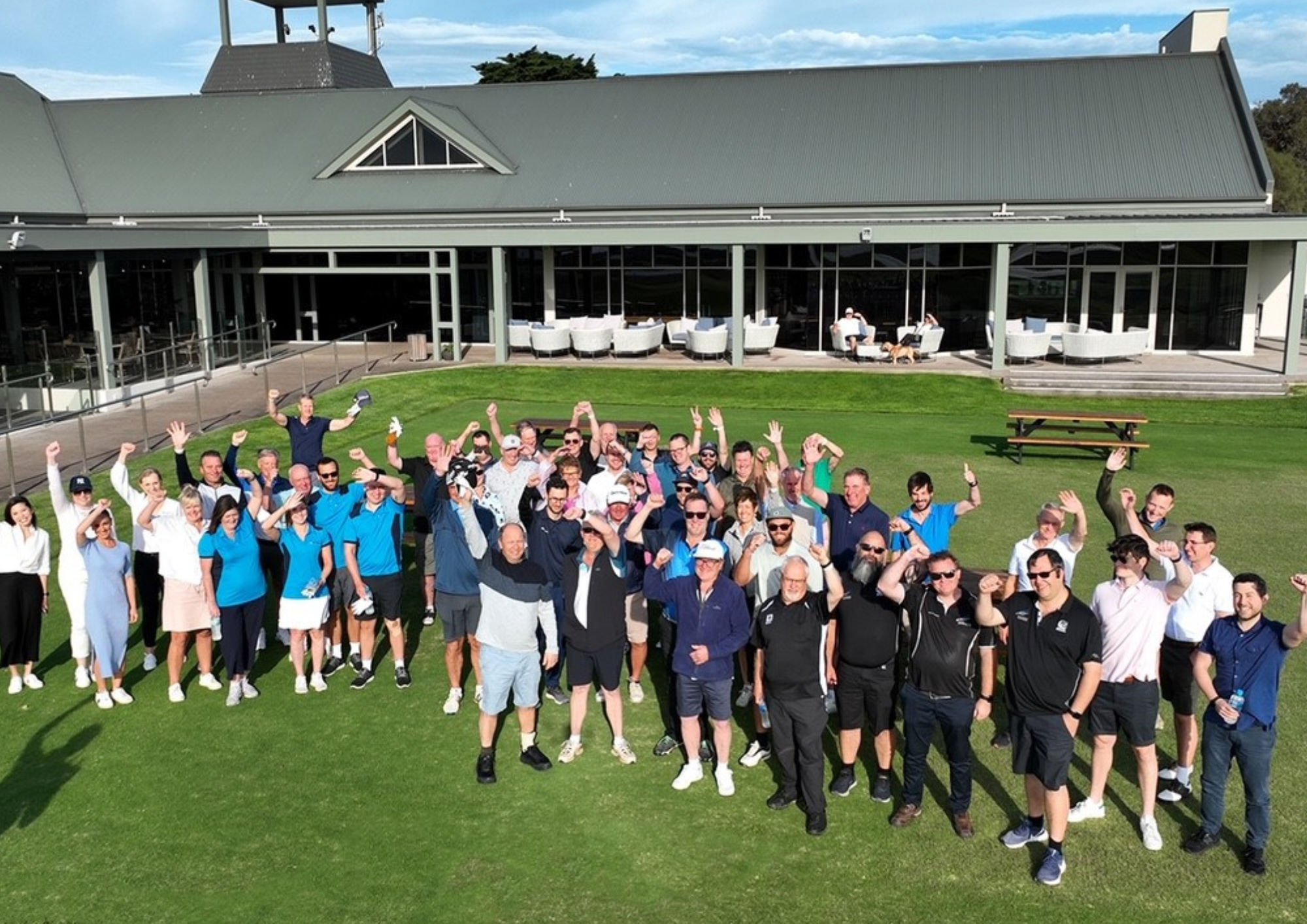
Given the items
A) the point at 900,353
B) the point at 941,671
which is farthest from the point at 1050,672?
the point at 900,353

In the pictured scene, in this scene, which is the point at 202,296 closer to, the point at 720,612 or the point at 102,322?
the point at 102,322

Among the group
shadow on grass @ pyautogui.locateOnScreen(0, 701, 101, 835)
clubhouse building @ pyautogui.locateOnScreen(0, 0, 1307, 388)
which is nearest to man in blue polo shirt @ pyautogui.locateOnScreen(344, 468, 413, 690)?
shadow on grass @ pyautogui.locateOnScreen(0, 701, 101, 835)

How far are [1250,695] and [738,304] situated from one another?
18127mm

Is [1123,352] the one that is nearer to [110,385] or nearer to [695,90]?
[695,90]

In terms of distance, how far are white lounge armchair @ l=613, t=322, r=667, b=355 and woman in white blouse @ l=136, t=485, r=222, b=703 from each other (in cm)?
1681

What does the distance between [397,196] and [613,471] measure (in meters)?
20.9

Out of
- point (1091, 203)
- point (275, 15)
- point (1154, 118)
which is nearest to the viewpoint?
point (1091, 203)

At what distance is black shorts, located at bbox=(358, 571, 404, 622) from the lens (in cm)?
798

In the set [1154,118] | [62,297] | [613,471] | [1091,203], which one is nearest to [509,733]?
[613,471]

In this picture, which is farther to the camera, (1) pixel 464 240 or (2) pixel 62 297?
(1) pixel 464 240

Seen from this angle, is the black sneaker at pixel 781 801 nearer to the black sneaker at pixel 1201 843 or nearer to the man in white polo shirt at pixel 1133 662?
the man in white polo shirt at pixel 1133 662

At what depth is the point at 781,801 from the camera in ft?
21.0

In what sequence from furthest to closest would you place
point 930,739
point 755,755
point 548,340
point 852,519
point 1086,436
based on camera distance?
point 548,340 < point 1086,436 < point 852,519 < point 755,755 < point 930,739

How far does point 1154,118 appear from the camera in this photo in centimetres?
2662
